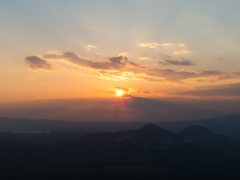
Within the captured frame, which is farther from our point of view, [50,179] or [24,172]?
[24,172]

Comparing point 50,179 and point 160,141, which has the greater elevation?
point 160,141

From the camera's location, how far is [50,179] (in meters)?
61.4

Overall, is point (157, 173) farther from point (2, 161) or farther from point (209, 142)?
point (209, 142)

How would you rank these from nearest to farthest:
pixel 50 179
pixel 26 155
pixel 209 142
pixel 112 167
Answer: pixel 50 179, pixel 112 167, pixel 26 155, pixel 209 142

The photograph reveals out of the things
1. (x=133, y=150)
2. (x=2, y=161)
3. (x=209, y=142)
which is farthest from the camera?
(x=209, y=142)

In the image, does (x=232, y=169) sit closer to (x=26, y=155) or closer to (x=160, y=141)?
(x=160, y=141)

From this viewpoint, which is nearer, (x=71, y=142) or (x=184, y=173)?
(x=184, y=173)

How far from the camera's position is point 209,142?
130750 millimetres

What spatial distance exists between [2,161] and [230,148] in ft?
352

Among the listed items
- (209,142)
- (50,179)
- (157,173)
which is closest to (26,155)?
(50,179)

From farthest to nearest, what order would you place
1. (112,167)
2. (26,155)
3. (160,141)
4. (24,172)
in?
(160,141)
(26,155)
(112,167)
(24,172)

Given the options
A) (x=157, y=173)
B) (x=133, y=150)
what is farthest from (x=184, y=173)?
(x=133, y=150)

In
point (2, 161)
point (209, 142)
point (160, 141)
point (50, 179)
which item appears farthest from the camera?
point (209, 142)

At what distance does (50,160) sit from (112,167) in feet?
82.0
